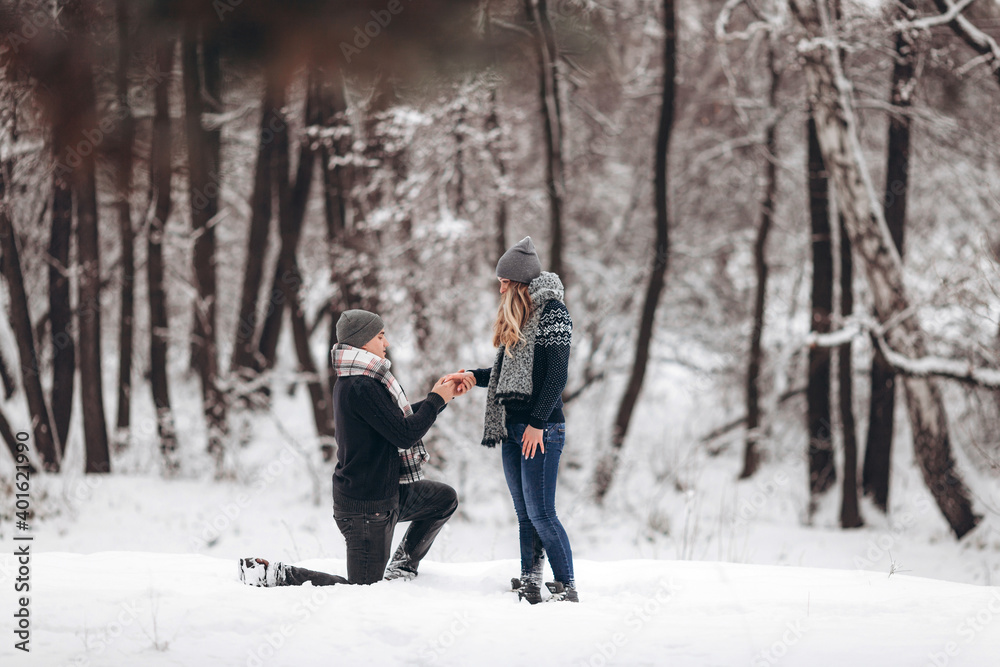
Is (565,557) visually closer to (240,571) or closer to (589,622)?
(589,622)

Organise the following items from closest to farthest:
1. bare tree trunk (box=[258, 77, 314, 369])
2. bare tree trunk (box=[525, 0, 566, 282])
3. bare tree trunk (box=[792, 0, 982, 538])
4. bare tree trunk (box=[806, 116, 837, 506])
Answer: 1. bare tree trunk (box=[792, 0, 982, 538])
2. bare tree trunk (box=[525, 0, 566, 282])
3. bare tree trunk (box=[806, 116, 837, 506])
4. bare tree trunk (box=[258, 77, 314, 369])

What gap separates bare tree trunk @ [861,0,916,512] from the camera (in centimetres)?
904

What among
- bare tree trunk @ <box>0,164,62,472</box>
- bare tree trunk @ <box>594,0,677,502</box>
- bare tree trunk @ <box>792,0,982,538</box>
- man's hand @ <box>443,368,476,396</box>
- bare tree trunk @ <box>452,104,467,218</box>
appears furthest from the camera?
bare tree trunk @ <box>594,0,677,502</box>

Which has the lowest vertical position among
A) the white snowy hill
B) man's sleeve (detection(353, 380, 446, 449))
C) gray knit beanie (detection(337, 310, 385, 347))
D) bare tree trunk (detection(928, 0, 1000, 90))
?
the white snowy hill

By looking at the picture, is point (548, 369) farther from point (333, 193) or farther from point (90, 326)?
point (90, 326)

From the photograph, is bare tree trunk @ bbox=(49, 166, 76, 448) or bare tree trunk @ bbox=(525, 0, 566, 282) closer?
bare tree trunk @ bbox=(525, 0, 566, 282)

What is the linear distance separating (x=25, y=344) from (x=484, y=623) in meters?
7.55

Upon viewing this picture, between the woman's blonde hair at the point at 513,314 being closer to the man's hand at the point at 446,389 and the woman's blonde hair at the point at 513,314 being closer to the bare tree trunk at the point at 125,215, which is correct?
the man's hand at the point at 446,389

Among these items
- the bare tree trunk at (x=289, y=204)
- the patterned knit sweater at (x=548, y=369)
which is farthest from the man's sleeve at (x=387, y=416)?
the bare tree trunk at (x=289, y=204)

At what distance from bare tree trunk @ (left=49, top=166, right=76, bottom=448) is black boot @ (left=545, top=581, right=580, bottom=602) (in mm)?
7775

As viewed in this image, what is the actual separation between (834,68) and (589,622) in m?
6.66

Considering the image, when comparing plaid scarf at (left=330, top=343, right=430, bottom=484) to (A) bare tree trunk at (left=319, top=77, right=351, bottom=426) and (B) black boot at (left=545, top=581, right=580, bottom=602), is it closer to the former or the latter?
(B) black boot at (left=545, top=581, right=580, bottom=602)

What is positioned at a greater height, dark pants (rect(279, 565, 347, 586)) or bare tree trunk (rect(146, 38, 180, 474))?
bare tree trunk (rect(146, 38, 180, 474))

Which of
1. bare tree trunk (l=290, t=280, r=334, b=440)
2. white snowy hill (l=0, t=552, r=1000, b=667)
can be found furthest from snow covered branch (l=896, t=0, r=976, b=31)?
bare tree trunk (l=290, t=280, r=334, b=440)
